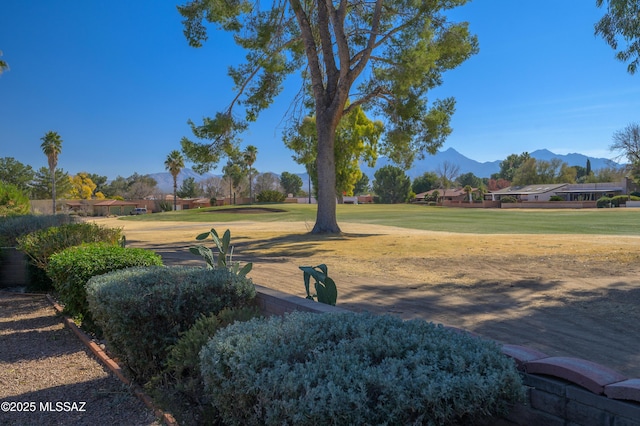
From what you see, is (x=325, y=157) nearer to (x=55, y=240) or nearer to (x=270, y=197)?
(x=55, y=240)

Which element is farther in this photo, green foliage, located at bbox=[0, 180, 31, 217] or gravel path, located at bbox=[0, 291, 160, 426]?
green foliage, located at bbox=[0, 180, 31, 217]

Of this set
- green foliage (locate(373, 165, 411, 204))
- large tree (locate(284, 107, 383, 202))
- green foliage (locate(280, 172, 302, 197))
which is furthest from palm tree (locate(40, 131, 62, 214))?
green foliage (locate(280, 172, 302, 197))

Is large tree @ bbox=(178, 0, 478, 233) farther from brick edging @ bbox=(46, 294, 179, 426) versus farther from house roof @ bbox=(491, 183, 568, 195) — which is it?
house roof @ bbox=(491, 183, 568, 195)

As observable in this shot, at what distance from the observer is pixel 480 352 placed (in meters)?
2.81

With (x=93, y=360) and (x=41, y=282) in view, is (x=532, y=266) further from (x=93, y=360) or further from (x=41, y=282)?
(x=41, y=282)

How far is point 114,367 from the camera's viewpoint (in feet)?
17.8

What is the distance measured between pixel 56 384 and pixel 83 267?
6.13 feet

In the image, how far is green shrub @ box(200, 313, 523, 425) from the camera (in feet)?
7.73

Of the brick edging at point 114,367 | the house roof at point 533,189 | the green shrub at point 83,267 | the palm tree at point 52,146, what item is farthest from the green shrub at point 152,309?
the house roof at point 533,189

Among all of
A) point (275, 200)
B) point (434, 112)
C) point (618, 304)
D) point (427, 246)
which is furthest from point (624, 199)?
point (618, 304)

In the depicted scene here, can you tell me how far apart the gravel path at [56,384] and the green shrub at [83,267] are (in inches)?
17.8

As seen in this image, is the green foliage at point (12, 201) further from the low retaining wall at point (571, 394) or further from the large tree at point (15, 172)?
the large tree at point (15, 172)

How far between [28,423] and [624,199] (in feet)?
240

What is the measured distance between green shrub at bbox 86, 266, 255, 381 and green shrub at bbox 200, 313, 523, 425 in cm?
170
